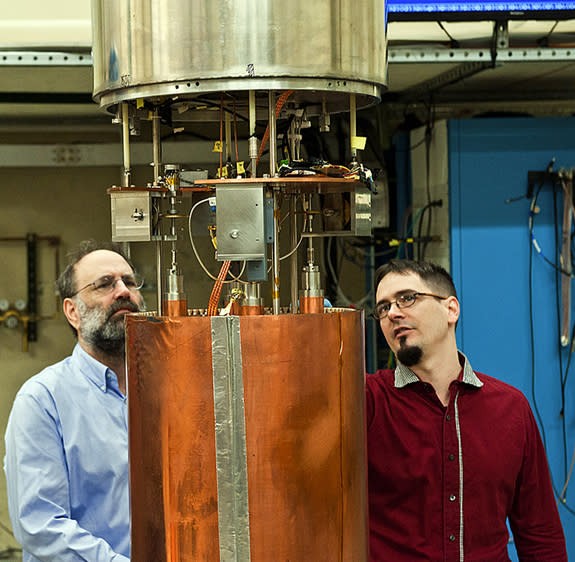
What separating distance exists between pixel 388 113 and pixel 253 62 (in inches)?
101

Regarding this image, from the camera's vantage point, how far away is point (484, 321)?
309 cm

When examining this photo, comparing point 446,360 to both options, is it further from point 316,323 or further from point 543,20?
point 543,20

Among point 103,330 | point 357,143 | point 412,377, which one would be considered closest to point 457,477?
point 412,377

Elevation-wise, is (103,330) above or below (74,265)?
below

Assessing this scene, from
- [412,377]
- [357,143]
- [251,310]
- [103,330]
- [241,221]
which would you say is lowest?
[412,377]

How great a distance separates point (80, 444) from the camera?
1.88 m

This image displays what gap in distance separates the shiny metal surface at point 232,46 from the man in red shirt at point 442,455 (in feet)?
2.70

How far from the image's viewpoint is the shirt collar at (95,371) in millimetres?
2008

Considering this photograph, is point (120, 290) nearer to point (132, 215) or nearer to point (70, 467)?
point (70, 467)

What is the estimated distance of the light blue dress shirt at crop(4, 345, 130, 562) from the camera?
174cm

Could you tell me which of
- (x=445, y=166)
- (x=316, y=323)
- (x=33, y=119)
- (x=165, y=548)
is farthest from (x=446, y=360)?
(x=33, y=119)

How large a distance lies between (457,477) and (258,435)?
773 mm

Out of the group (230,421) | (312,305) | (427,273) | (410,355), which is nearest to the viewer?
(230,421)

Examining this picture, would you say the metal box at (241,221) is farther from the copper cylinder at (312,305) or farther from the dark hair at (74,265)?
the dark hair at (74,265)
